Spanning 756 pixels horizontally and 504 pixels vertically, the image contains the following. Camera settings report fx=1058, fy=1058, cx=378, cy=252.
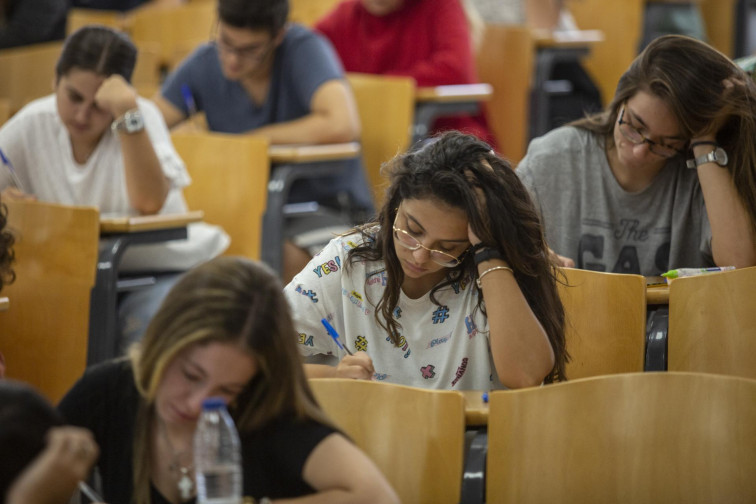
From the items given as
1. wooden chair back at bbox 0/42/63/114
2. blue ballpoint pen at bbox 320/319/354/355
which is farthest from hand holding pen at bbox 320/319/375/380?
wooden chair back at bbox 0/42/63/114

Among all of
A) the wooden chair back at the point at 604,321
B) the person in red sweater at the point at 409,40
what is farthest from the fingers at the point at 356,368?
the person in red sweater at the point at 409,40

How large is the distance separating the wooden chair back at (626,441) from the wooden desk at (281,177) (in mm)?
1692

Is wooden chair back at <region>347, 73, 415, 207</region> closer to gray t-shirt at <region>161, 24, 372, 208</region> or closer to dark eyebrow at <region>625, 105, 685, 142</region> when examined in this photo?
gray t-shirt at <region>161, 24, 372, 208</region>

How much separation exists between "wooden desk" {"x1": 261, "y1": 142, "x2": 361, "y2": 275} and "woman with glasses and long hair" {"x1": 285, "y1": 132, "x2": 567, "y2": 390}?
3.91ft

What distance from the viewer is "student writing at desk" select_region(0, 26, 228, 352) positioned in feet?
8.80

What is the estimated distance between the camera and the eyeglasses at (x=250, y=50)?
334cm

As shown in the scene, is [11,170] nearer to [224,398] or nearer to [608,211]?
[608,211]

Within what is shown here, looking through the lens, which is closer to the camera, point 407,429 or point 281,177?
point 407,429

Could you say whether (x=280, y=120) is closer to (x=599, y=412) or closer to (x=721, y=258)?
(x=721, y=258)

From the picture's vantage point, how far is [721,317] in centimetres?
193

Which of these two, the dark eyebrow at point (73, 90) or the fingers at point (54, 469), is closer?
the fingers at point (54, 469)

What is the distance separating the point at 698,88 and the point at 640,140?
164 millimetres

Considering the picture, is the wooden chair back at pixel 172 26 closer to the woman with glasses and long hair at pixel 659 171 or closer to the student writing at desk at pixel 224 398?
the woman with glasses and long hair at pixel 659 171

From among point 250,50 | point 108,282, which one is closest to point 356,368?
point 108,282
